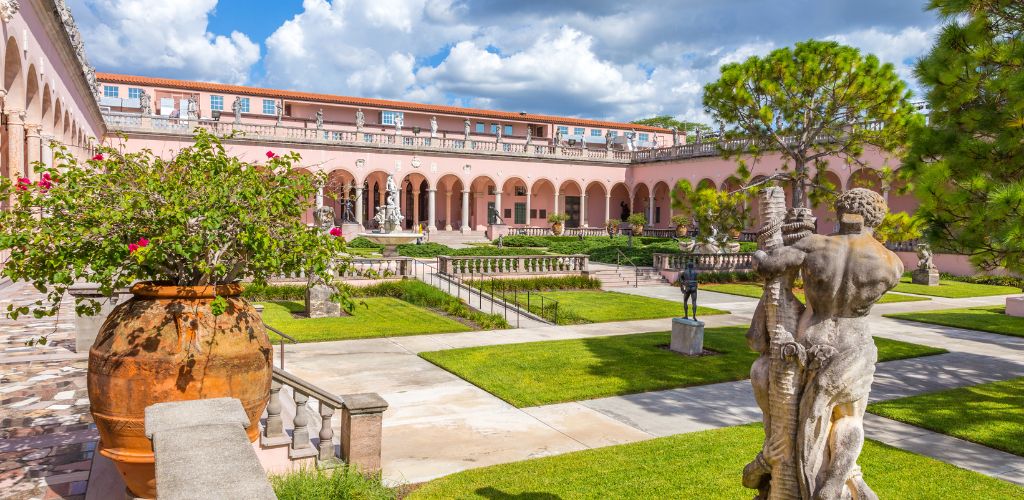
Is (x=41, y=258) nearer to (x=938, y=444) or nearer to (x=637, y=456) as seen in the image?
(x=637, y=456)

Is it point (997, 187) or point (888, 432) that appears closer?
point (997, 187)

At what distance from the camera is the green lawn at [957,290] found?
22859 millimetres

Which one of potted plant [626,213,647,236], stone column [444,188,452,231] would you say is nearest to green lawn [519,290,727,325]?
potted plant [626,213,647,236]

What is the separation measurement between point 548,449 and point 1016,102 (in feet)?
19.2

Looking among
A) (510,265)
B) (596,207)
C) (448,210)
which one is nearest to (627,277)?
(510,265)

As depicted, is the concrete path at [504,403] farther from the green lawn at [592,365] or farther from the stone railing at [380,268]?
the stone railing at [380,268]

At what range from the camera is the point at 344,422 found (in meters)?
5.65

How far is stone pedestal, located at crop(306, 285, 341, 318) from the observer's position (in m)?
15.0

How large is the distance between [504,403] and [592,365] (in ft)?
8.88

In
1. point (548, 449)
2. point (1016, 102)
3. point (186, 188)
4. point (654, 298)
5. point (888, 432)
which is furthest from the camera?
point (654, 298)

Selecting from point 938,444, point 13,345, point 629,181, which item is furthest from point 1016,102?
point 629,181

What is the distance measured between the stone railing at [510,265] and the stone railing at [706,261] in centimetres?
404

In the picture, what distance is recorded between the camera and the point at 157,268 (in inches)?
169

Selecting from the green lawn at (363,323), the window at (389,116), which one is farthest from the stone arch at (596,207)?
the green lawn at (363,323)
